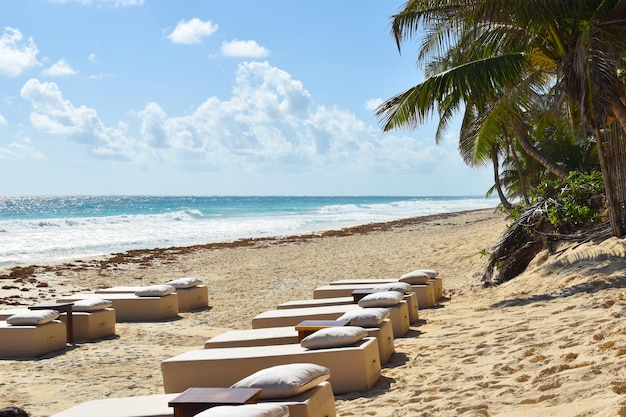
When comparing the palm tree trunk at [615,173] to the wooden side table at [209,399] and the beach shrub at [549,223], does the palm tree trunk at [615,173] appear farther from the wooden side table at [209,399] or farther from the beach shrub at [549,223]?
the wooden side table at [209,399]

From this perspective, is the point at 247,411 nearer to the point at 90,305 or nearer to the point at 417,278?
the point at 90,305

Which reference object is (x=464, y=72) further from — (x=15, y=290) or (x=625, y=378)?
(x=15, y=290)

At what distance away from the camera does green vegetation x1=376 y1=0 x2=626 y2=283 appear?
7742 mm

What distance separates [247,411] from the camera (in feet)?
8.98

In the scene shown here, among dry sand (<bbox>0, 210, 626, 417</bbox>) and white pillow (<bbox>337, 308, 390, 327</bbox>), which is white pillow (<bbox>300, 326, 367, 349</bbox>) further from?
white pillow (<bbox>337, 308, 390, 327</bbox>)

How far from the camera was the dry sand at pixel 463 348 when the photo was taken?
4.02 m

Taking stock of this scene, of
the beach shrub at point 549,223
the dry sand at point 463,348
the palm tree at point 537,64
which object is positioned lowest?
the dry sand at point 463,348

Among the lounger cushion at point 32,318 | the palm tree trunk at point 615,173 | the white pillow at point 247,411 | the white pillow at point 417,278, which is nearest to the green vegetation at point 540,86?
the palm tree trunk at point 615,173

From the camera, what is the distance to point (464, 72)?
338 inches

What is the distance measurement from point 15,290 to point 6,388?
7763mm

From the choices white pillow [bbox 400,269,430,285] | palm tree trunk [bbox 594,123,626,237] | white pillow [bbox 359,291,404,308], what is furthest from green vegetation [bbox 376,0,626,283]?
white pillow [bbox 359,291,404,308]

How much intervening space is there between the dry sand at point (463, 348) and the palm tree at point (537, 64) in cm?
154

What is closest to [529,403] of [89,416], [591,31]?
[89,416]

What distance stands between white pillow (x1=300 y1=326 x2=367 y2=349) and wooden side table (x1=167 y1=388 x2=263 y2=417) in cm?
158
